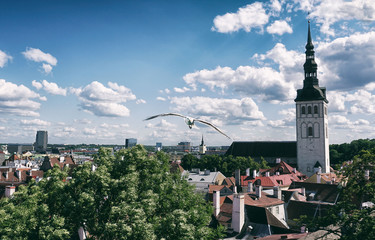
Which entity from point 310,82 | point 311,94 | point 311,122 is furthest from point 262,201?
point 310,82

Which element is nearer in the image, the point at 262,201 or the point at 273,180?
the point at 262,201

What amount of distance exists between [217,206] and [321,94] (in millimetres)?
75479

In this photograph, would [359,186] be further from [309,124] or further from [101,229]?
[309,124]

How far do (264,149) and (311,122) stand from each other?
84.6 feet

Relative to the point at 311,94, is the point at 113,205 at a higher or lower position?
lower

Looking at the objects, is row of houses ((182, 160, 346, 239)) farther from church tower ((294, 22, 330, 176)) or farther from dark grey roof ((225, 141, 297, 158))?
dark grey roof ((225, 141, 297, 158))

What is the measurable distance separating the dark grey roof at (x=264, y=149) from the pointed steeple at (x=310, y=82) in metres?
21.5

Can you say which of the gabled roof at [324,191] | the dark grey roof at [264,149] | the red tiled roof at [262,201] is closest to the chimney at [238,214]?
the red tiled roof at [262,201]

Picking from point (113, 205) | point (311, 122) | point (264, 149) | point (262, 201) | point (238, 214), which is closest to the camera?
point (113, 205)

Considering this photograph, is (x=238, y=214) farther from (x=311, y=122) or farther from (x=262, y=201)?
(x=311, y=122)

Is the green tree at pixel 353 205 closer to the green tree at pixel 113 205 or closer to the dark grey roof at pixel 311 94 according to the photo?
the green tree at pixel 113 205

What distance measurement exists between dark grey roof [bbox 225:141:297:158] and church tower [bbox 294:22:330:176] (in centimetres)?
1327

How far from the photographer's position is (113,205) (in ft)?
81.3

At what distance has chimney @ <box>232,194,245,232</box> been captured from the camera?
34.9 m
